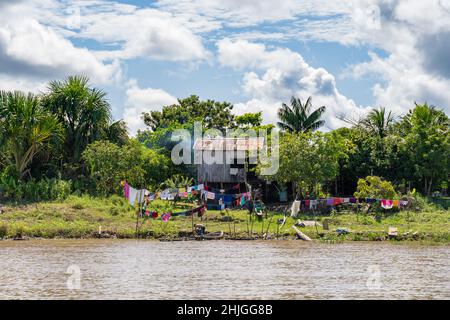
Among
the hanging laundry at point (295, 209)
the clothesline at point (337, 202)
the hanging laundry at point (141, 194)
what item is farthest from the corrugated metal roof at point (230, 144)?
the hanging laundry at point (141, 194)

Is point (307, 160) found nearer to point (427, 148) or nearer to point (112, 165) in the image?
point (427, 148)

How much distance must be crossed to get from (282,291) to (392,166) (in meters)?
25.4

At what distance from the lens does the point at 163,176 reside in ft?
146

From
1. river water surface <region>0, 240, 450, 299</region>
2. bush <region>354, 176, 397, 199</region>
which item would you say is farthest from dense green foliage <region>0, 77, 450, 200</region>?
river water surface <region>0, 240, 450, 299</region>

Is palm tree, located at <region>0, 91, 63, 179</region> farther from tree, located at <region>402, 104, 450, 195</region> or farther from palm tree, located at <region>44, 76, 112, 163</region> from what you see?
tree, located at <region>402, 104, 450, 195</region>

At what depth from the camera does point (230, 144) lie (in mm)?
43062

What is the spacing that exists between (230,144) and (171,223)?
35.0 ft

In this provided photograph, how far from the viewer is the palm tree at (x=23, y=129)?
128 feet

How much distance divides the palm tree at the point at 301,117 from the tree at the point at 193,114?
9.40 meters

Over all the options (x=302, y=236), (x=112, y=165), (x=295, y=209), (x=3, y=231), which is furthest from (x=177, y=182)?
(x=3, y=231)

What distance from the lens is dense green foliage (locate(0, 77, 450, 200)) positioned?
38094 millimetres
